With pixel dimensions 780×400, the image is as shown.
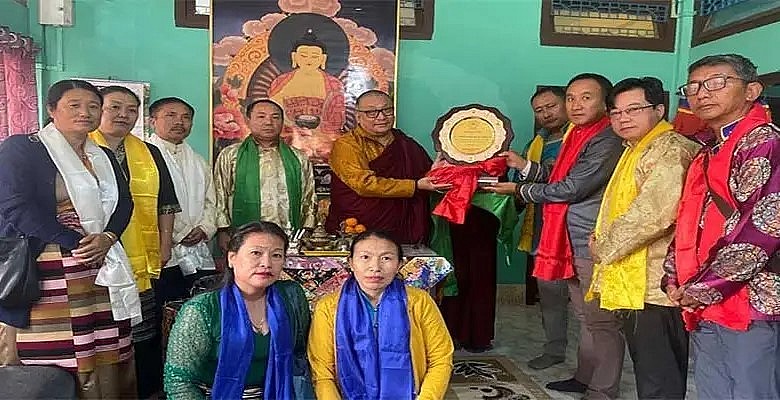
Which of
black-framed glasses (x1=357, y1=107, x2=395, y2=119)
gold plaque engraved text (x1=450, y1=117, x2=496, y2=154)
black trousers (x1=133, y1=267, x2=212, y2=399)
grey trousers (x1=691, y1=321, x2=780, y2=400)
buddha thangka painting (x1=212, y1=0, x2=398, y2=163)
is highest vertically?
buddha thangka painting (x1=212, y1=0, x2=398, y2=163)

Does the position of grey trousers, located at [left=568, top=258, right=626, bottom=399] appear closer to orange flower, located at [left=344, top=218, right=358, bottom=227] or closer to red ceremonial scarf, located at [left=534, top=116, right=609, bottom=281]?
red ceremonial scarf, located at [left=534, top=116, right=609, bottom=281]

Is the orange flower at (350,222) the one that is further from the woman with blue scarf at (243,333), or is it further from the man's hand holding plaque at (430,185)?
the woman with blue scarf at (243,333)

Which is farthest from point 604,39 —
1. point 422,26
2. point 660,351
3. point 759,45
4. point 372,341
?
point 372,341

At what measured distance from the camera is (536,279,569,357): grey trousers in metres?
3.36

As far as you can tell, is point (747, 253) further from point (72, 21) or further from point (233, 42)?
point (72, 21)

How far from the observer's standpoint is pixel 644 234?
2289mm

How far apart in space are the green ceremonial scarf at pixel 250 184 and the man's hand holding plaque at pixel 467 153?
2.25 ft

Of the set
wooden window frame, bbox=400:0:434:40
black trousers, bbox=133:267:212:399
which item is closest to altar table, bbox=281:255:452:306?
black trousers, bbox=133:267:212:399

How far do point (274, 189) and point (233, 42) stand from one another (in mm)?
1545

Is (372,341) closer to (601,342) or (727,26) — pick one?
(601,342)

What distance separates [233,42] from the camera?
175 inches

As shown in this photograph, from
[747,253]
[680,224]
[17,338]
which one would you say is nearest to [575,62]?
[680,224]

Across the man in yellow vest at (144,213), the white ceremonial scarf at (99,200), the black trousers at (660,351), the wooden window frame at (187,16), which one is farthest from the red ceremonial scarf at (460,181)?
the wooden window frame at (187,16)

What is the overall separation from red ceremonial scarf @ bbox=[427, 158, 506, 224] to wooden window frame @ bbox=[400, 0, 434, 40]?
1642mm
